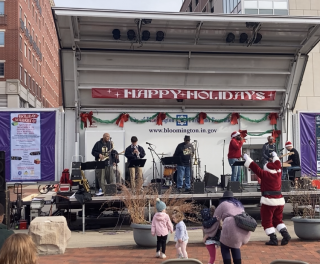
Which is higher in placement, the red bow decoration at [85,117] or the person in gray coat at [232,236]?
the red bow decoration at [85,117]

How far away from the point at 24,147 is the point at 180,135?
180 inches

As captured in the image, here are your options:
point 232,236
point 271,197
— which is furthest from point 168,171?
point 232,236

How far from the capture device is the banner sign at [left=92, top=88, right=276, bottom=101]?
13578 mm

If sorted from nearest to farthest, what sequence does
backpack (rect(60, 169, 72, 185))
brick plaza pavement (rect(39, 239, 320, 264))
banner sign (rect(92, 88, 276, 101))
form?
brick plaza pavement (rect(39, 239, 320, 264)) → backpack (rect(60, 169, 72, 185)) → banner sign (rect(92, 88, 276, 101))

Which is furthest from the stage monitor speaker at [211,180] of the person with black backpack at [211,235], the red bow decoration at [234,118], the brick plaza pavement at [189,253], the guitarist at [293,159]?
the person with black backpack at [211,235]

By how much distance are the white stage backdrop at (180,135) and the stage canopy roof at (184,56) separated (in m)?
0.47

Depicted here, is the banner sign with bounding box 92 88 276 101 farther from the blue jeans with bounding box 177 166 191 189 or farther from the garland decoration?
the blue jeans with bounding box 177 166 191 189

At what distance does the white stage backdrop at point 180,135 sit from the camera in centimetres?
1399

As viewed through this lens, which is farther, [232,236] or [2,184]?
[2,184]

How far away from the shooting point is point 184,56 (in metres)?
13.6

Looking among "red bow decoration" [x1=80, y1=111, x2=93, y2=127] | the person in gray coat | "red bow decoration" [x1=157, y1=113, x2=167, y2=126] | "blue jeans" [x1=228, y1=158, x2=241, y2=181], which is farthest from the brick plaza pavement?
"red bow decoration" [x1=157, y1=113, x2=167, y2=126]

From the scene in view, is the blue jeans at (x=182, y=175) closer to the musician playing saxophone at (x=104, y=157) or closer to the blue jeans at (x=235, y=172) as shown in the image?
the blue jeans at (x=235, y=172)

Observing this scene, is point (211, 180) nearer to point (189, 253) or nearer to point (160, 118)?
point (160, 118)

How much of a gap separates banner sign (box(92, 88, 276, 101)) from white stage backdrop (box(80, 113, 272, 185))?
65 centimetres
